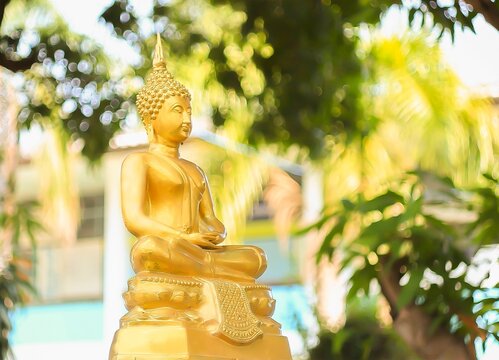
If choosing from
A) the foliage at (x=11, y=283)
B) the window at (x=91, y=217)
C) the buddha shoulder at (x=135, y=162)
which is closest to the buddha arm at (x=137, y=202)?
the buddha shoulder at (x=135, y=162)

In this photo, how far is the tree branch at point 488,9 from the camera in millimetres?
4500

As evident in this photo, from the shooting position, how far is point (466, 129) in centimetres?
1110

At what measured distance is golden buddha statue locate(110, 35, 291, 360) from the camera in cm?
407

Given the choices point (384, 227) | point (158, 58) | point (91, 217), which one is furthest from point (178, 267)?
point (91, 217)

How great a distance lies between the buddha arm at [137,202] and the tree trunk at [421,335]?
7.00 feet

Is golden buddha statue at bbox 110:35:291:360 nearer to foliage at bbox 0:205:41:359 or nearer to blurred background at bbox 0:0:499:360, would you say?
blurred background at bbox 0:0:499:360

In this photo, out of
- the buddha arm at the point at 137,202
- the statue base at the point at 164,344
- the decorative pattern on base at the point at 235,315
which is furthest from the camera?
the buddha arm at the point at 137,202

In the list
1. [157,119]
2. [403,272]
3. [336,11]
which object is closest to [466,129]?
[336,11]

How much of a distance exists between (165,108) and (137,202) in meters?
0.40

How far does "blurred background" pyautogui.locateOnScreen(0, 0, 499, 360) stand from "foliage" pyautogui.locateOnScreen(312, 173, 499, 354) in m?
0.01

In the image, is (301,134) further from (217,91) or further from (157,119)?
(157,119)

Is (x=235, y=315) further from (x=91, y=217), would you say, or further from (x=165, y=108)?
(x=91, y=217)

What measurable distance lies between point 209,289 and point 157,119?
73 cm

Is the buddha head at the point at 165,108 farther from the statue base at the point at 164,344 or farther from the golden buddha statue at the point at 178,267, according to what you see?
the statue base at the point at 164,344
